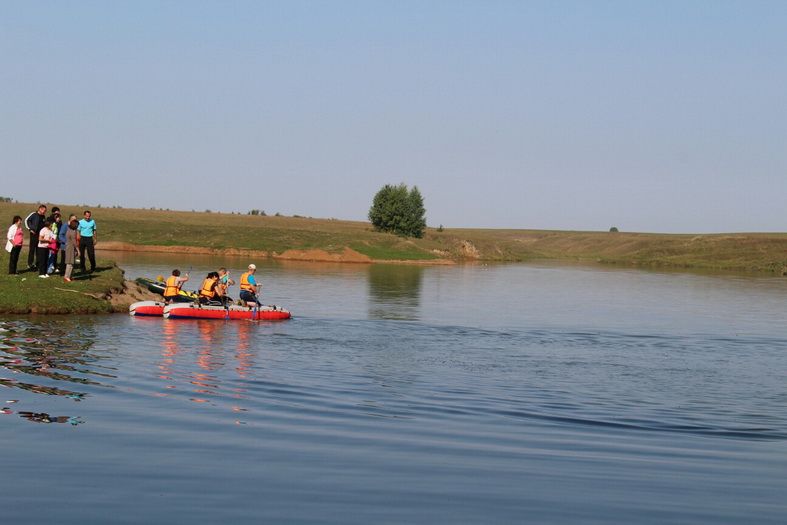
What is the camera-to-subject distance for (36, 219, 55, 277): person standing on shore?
108 ft

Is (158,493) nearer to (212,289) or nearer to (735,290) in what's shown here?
(212,289)

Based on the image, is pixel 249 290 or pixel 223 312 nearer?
pixel 223 312

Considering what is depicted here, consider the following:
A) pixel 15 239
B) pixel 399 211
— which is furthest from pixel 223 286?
pixel 399 211

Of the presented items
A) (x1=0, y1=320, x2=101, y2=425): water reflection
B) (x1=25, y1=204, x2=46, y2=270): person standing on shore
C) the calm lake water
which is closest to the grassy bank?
(x1=25, y1=204, x2=46, y2=270): person standing on shore

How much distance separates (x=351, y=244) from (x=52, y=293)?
69267 millimetres

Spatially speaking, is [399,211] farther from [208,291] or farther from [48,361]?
[48,361]

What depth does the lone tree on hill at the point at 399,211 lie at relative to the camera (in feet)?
417

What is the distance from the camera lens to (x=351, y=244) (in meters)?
101

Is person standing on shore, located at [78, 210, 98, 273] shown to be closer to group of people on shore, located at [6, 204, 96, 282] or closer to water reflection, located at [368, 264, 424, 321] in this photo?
group of people on shore, located at [6, 204, 96, 282]

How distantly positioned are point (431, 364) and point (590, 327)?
1371cm

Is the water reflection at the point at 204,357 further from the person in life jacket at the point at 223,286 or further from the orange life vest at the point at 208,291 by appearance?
the person in life jacket at the point at 223,286

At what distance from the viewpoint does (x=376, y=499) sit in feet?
34.9

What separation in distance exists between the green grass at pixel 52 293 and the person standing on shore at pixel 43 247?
0.35 m

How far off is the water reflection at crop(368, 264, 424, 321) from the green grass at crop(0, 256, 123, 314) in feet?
34.6
